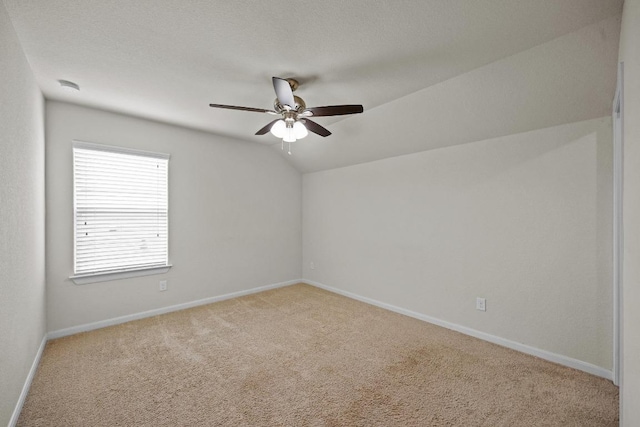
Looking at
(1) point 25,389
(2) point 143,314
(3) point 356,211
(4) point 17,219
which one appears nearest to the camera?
(4) point 17,219

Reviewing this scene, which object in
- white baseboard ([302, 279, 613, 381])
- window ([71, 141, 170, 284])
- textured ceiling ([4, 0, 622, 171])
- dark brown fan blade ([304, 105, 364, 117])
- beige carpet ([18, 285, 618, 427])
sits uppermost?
textured ceiling ([4, 0, 622, 171])

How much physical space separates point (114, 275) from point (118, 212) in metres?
0.74

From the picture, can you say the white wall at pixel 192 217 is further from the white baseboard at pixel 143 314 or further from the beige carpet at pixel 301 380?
the beige carpet at pixel 301 380

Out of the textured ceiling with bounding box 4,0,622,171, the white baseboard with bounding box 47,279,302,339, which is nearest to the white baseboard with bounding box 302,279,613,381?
the white baseboard with bounding box 47,279,302,339

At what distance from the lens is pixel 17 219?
72.4 inches

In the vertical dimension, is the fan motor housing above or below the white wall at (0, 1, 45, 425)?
above

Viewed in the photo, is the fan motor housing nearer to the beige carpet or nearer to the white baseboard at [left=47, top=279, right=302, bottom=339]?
the beige carpet

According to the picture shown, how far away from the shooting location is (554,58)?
1.97 metres

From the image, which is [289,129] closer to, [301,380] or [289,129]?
[289,129]

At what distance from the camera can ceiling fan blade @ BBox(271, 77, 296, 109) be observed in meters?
1.94

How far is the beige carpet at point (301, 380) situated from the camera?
180cm

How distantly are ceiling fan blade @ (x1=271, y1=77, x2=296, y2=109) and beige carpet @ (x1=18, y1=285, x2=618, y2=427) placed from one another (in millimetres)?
2174

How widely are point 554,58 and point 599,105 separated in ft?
2.00

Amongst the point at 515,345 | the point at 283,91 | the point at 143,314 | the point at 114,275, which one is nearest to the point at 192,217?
the point at 114,275
